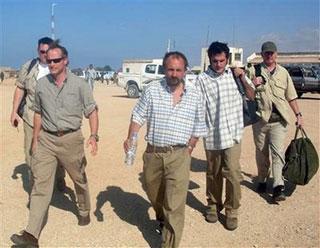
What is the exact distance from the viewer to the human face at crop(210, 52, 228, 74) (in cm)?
562

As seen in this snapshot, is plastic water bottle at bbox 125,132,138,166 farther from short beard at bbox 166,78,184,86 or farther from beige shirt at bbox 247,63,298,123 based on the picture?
beige shirt at bbox 247,63,298,123

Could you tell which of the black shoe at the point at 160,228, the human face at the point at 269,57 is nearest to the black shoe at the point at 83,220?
the black shoe at the point at 160,228

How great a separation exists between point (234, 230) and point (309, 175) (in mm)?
1537

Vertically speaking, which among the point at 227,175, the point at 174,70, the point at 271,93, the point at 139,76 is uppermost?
the point at 174,70

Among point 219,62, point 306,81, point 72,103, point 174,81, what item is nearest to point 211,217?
point 219,62

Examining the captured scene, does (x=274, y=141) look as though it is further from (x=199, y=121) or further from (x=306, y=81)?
(x=306, y=81)

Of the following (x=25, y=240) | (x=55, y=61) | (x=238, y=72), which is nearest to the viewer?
(x=25, y=240)

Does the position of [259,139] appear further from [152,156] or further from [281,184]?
[152,156]

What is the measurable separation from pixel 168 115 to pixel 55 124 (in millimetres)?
1238

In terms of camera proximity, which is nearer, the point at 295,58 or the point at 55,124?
the point at 55,124

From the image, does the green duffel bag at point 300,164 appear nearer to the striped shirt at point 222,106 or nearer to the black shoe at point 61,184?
the striped shirt at point 222,106

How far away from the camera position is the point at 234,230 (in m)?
5.87

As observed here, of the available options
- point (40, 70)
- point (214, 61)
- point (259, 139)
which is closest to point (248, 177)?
point (259, 139)

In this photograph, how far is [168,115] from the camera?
500 centimetres
